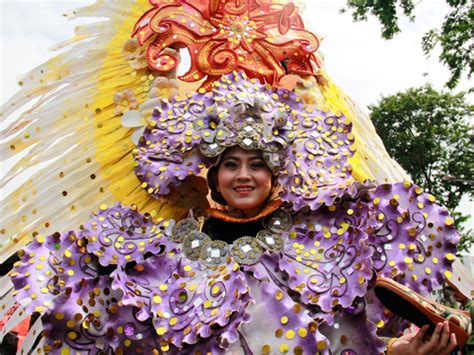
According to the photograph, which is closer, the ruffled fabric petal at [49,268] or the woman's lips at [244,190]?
the ruffled fabric petal at [49,268]

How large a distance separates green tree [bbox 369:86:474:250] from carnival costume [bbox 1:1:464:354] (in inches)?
342

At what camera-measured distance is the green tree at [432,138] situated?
37.0 feet

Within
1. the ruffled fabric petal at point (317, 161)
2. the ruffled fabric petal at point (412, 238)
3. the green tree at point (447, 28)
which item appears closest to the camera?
the ruffled fabric petal at point (412, 238)

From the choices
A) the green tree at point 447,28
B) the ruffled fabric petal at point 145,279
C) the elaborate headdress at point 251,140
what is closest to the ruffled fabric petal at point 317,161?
the elaborate headdress at point 251,140

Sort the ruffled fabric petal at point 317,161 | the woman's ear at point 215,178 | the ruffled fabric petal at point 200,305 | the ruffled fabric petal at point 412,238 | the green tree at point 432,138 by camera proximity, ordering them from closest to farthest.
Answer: the ruffled fabric petal at point 200,305
the ruffled fabric petal at point 412,238
the ruffled fabric petal at point 317,161
the woman's ear at point 215,178
the green tree at point 432,138

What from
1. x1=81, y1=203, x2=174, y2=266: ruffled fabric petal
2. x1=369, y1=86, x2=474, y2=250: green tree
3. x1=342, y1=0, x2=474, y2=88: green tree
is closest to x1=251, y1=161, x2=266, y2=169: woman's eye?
x1=81, y1=203, x2=174, y2=266: ruffled fabric petal

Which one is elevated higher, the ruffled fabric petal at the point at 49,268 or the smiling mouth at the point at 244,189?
the smiling mouth at the point at 244,189

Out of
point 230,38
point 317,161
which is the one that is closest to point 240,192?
point 317,161

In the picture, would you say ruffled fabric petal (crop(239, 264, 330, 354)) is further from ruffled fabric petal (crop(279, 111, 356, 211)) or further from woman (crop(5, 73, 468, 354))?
ruffled fabric petal (crop(279, 111, 356, 211))

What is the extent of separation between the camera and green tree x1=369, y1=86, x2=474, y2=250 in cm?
1127

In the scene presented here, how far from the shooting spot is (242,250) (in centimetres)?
242

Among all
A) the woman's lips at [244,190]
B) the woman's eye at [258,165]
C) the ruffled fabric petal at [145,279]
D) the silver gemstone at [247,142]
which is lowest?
the ruffled fabric petal at [145,279]

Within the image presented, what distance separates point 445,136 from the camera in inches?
456

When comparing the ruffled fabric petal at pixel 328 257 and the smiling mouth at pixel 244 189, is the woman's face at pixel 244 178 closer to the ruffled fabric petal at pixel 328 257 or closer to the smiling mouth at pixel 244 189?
the smiling mouth at pixel 244 189
